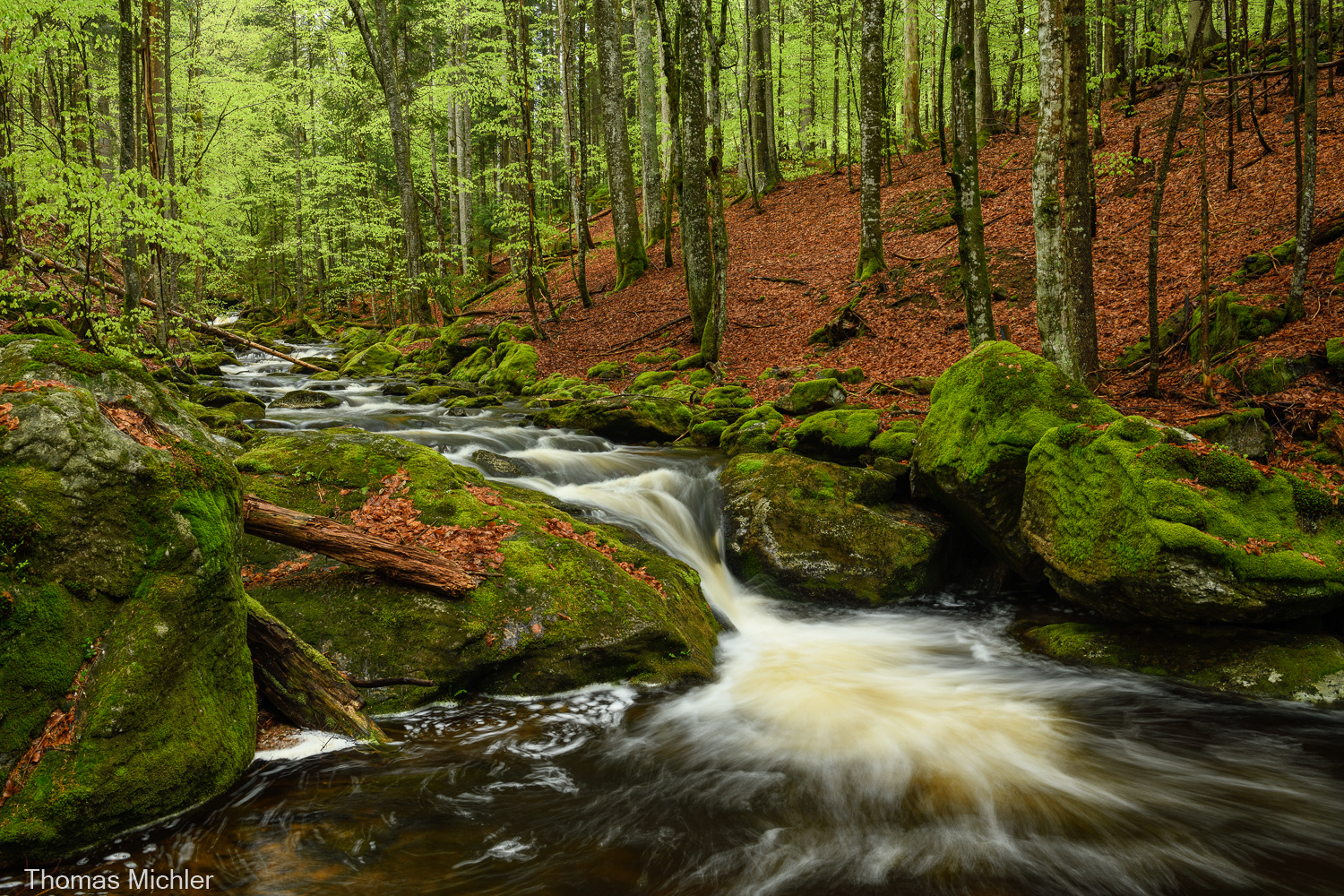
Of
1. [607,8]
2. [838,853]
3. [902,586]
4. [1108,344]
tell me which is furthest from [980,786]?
[607,8]

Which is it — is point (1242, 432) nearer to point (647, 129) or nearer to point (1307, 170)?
point (1307, 170)

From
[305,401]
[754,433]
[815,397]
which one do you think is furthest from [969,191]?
[305,401]

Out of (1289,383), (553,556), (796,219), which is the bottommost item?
(553,556)

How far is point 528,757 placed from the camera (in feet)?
15.5

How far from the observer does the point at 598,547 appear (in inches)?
270

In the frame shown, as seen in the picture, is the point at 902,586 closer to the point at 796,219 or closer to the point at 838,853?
the point at 838,853

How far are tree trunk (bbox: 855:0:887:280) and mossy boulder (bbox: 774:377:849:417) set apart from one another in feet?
17.6

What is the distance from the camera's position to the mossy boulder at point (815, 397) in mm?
11109

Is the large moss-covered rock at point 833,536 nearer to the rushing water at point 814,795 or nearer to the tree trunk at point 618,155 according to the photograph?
the rushing water at point 814,795

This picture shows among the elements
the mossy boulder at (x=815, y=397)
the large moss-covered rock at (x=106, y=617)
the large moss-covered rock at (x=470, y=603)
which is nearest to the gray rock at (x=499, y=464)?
the large moss-covered rock at (x=470, y=603)

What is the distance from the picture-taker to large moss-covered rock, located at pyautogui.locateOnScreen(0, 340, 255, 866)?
3.08 meters

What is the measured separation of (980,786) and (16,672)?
527 cm

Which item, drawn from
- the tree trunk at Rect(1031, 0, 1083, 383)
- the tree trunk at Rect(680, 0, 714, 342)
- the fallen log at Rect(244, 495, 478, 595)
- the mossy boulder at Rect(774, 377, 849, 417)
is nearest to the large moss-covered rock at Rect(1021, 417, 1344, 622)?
the tree trunk at Rect(1031, 0, 1083, 383)

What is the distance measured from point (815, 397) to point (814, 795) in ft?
24.1
